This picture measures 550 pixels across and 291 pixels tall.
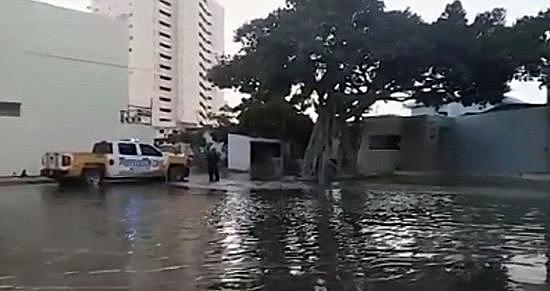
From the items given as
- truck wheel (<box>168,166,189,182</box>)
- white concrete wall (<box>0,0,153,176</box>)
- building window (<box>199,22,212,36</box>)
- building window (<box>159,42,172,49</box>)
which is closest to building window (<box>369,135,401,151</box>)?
white concrete wall (<box>0,0,153,176</box>)

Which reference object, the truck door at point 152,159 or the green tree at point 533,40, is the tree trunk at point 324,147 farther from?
the green tree at point 533,40

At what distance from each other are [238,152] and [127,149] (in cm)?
1636

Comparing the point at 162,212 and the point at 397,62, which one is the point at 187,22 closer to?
the point at 397,62

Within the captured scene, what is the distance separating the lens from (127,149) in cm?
3203

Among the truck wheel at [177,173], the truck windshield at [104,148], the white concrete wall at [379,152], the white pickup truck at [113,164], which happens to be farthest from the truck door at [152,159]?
the white concrete wall at [379,152]

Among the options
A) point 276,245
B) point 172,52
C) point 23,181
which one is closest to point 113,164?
point 23,181

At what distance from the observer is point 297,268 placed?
30.1 feet

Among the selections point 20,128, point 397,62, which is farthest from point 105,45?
point 397,62

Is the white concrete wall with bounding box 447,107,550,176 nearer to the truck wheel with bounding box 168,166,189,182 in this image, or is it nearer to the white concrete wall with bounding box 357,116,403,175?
the white concrete wall with bounding box 357,116,403,175

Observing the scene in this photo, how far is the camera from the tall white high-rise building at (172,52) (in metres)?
101

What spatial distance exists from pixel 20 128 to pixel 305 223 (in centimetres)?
2926

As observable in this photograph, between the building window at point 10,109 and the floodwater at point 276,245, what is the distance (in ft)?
70.4

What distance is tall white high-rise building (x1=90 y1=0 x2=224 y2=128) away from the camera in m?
101

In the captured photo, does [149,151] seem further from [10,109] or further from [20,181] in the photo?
[10,109]
